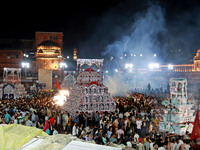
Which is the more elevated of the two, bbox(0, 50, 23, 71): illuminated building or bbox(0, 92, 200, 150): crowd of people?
bbox(0, 50, 23, 71): illuminated building

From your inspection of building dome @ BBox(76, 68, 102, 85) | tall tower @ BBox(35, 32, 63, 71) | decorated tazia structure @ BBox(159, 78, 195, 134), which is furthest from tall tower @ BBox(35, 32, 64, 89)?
decorated tazia structure @ BBox(159, 78, 195, 134)

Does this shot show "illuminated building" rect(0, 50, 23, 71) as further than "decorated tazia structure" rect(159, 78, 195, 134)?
Yes

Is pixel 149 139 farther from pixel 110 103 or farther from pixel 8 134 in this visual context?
pixel 110 103

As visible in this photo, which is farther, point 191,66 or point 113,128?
point 191,66

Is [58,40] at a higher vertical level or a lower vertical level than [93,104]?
higher

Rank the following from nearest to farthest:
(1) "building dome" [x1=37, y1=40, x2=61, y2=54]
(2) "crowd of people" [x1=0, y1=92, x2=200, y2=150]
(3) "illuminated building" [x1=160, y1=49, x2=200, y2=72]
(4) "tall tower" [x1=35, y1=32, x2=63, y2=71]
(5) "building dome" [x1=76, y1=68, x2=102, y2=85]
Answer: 1. (2) "crowd of people" [x1=0, y1=92, x2=200, y2=150]
2. (5) "building dome" [x1=76, y1=68, x2=102, y2=85]
3. (3) "illuminated building" [x1=160, y1=49, x2=200, y2=72]
4. (4) "tall tower" [x1=35, y1=32, x2=63, y2=71]
5. (1) "building dome" [x1=37, y1=40, x2=61, y2=54]

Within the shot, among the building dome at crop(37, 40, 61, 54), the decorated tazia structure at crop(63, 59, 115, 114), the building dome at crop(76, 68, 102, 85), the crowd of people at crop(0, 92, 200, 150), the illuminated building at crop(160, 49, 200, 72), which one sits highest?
the building dome at crop(37, 40, 61, 54)

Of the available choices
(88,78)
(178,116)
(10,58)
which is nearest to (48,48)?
(10,58)

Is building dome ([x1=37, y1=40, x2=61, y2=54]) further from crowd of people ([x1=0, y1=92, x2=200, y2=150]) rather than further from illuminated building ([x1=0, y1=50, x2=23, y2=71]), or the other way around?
crowd of people ([x1=0, y1=92, x2=200, y2=150])

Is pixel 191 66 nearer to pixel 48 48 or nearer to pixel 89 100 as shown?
pixel 89 100

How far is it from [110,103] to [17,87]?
16.6m

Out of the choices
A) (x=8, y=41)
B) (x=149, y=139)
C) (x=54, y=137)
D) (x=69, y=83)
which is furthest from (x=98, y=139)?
(x=8, y=41)

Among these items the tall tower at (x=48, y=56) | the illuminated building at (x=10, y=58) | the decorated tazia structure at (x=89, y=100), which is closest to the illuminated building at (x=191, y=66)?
the tall tower at (x=48, y=56)

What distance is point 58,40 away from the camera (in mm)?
55406
